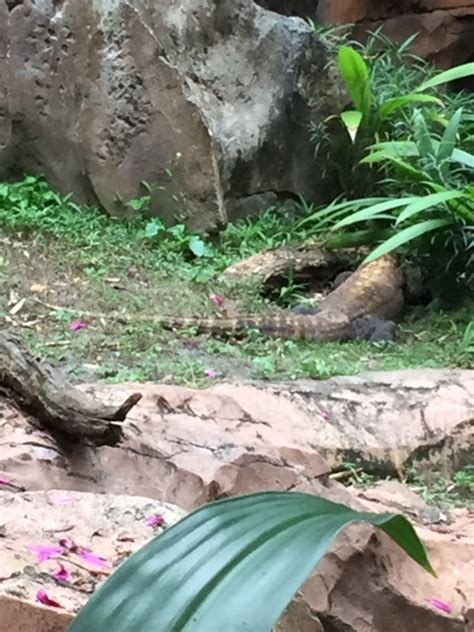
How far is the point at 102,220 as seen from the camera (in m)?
5.02

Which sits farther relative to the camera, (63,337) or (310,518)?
(63,337)

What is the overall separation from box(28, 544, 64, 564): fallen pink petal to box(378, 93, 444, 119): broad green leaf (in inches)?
178

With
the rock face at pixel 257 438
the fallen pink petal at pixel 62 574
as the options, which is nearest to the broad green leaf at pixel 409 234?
the rock face at pixel 257 438

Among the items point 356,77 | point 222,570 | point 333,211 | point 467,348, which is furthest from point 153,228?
point 222,570

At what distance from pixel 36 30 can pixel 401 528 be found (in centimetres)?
491

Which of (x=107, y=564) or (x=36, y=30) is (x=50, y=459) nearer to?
(x=107, y=564)

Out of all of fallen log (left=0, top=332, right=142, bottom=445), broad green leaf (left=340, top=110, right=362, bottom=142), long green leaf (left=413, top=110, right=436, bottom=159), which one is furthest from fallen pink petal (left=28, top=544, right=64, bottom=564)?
broad green leaf (left=340, top=110, right=362, bottom=142)

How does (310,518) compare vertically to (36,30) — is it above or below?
above

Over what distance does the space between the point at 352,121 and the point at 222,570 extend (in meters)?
5.00

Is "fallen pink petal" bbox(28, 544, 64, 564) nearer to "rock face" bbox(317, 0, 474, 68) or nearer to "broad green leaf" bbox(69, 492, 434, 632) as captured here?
"broad green leaf" bbox(69, 492, 434, 632)

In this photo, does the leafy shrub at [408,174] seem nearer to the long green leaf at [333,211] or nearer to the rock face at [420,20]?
the long green leaf at [333,211]

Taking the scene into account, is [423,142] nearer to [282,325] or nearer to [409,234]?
[409,234]

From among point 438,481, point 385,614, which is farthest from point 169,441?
point 438,481

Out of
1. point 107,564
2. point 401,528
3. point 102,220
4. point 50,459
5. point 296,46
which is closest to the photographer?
point 401,528
